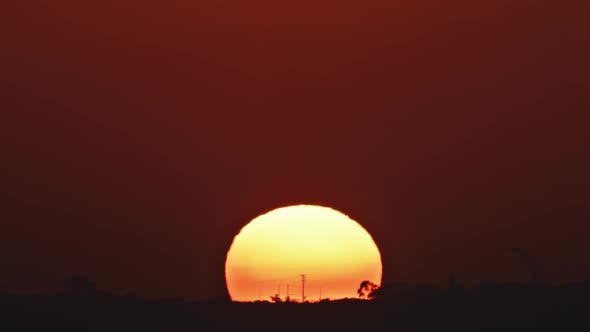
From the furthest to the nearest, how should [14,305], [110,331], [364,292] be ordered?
[364,292] < [14,305] < [110,331]

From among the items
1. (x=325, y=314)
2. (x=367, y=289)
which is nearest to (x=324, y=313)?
(x=325, y=314)

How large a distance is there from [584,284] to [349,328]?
28.1 ft

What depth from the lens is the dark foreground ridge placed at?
41.8 meters

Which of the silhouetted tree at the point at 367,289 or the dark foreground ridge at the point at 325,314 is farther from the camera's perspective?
the silhouetted tree at the point at 367,289

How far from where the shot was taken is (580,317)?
139ft

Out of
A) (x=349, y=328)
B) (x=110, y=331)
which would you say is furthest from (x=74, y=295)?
(x=349, y=328)

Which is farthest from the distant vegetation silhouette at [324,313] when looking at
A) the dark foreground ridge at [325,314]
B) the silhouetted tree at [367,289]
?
the silhouetted tree at [367,289]

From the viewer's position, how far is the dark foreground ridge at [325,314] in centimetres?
4178

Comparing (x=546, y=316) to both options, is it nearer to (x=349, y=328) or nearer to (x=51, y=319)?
(x=349, y=328)

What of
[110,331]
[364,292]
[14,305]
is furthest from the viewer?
[364,292]

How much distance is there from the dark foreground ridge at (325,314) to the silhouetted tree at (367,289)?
453 centimetres

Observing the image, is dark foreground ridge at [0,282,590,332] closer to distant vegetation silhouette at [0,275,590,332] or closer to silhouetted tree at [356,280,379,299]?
distant vegetation silhouette at [0,275,590,332]

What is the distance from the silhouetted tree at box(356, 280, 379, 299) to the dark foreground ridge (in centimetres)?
453

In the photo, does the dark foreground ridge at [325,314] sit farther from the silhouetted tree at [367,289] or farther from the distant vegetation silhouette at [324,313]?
the silhouetted tree at [367,289]
